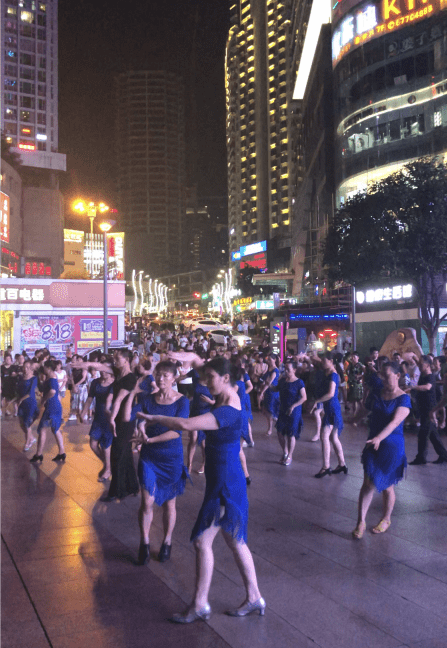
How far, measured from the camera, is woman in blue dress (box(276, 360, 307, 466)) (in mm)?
10242

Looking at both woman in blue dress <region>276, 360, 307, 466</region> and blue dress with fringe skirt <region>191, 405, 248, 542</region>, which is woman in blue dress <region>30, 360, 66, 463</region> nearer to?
woman in blue dress <region>276, 360, 307, 466</region>

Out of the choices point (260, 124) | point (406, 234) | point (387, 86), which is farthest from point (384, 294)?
point (260, 124)

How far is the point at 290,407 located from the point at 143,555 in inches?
196

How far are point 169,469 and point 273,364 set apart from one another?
8799 mm

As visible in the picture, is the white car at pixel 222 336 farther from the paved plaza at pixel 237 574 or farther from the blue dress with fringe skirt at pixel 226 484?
the blue dress with fringe skirt at pixel 226 484

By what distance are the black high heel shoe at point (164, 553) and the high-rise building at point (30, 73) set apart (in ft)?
316

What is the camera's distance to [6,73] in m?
95.1

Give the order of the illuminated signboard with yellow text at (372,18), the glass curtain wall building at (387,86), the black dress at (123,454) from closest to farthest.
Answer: the black dress at (123,454) < the glass curtain wall building at (387,86) < the illuminated signboard with yellow text at (372,18)

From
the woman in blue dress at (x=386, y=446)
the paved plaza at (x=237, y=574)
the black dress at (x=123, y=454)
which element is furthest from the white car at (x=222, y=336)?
the woman in blue dress at (x=386, y=446)

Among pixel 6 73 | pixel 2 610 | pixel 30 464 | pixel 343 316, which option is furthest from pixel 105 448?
pixel 6 73

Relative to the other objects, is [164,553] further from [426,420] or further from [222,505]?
[426,420]

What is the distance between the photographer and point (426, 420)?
34.2ft

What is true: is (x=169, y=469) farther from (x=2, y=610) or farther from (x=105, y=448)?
(x=105, y=448)

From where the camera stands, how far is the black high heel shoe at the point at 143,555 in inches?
221
